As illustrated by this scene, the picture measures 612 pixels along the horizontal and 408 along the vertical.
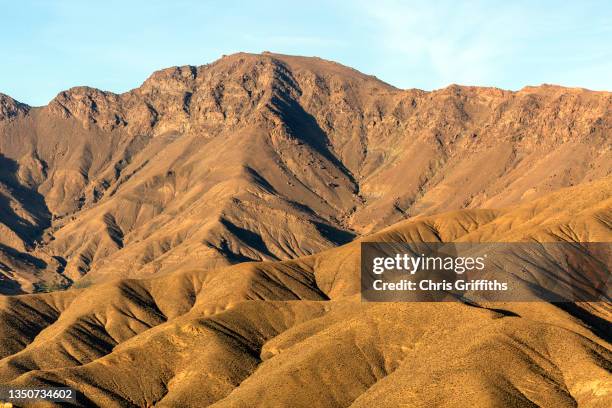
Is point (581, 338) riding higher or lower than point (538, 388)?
higher

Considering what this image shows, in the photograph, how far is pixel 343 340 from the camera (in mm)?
196375

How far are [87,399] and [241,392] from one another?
1358 inches

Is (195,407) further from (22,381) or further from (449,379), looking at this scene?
(449,379)

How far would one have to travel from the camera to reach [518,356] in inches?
6727

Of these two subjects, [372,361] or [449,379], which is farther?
[372,361]

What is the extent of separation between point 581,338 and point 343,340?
1883 inches

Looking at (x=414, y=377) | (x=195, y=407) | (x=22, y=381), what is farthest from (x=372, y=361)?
(x=22, y=381)

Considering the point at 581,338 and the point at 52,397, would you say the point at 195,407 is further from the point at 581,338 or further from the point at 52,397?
the point at 581,338

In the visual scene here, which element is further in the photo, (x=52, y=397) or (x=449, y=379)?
(x=52, y=397)

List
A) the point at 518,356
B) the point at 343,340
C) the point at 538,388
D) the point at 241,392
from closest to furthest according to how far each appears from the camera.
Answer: the point at 538,388 < the point at 518,356 < the point at 241,392 < the point at 343,340

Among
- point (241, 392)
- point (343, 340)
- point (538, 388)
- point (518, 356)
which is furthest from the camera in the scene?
point (343, 340)

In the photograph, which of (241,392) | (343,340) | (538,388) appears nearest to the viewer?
(538,388)

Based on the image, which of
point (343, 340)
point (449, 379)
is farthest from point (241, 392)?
point (449, 379)

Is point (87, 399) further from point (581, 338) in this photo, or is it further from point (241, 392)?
point (581, 338)
